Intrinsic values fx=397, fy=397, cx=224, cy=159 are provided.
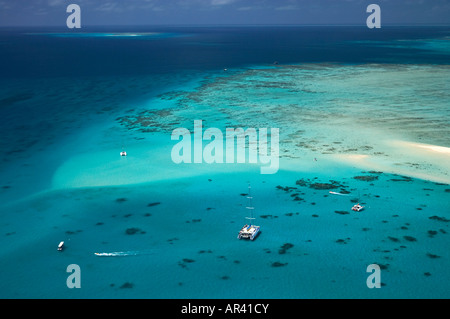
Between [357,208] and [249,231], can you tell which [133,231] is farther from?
[357,208]

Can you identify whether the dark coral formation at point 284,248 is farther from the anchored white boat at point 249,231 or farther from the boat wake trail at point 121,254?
the boat wake trail at point 121,254

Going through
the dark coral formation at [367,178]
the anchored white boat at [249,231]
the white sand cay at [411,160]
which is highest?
the white sand cay at [411,160]

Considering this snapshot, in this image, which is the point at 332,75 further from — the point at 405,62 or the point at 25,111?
the point at 25,111

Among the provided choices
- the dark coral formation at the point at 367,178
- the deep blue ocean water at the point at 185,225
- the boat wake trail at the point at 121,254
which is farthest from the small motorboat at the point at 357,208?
the boat wake trail at the point at 121,254

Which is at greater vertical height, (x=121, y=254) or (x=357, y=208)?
(x=357, y=208)

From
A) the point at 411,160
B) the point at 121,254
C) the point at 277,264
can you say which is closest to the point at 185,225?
the point at 121,254

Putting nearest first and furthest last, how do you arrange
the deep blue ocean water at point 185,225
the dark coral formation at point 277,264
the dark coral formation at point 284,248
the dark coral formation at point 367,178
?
the deep blue ocean water at point 185,225
the dark coral formation at point 277,264
the dark coral formation at point 284,248
the dark coral formation at point 367,178

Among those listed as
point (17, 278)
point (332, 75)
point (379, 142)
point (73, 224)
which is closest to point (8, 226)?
point (73, 224)

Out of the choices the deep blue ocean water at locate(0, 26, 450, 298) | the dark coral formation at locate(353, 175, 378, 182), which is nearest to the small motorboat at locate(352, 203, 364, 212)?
the deep blue ocean water at locate(0, 26, 450, 298)
